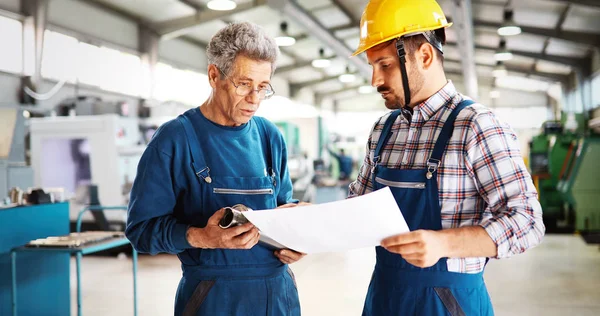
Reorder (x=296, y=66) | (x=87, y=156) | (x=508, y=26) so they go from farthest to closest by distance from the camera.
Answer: (x=296, y=66) → (x=508, y=26) → (x=87, y=156)

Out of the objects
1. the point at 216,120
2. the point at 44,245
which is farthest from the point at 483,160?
the point at 44,245

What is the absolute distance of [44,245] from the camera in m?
3.46

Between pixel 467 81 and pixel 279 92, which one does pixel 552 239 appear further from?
pixel 279 92

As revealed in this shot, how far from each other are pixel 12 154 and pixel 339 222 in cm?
497

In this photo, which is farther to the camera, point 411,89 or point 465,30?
point 465,30

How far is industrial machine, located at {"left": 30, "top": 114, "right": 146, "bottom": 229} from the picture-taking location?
23.2 ft

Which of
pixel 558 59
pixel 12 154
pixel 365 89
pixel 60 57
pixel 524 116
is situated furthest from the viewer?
pixel 365 89

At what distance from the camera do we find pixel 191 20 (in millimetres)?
11047

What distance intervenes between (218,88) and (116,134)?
5.74 m

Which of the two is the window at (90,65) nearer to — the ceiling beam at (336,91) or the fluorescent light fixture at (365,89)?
the ceiling beam at (336,91)

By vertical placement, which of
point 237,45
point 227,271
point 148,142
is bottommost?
point 227,271

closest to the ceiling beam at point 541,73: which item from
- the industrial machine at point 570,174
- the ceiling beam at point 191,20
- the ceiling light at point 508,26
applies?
the industrial machine at point 570,174

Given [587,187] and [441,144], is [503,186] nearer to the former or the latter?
[441,144]

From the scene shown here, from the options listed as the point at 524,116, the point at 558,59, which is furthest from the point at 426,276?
the point at 524,116
